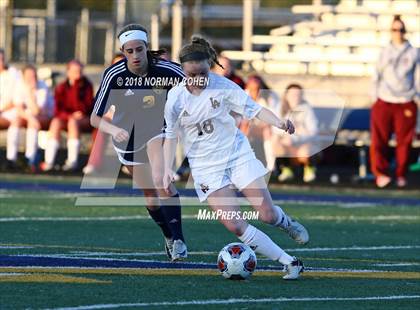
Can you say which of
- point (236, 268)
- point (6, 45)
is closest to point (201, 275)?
point (236, 268)

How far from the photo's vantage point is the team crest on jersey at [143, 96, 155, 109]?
9727 millimetres

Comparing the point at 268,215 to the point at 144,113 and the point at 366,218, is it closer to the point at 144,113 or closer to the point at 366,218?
the point at 144,113

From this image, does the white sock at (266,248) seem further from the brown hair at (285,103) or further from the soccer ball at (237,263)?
the brown hair at (285,103)

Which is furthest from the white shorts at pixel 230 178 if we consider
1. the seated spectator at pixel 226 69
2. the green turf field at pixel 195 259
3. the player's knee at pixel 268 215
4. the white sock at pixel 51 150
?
the white sock at pixel 51 150

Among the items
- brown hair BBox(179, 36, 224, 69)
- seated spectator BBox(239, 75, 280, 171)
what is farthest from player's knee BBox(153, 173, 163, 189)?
seated spectator BBox(239, 75, 280, 171)

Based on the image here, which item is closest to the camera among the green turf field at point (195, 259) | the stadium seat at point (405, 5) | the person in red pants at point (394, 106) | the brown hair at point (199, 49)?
the green turf field at point (195, 259)

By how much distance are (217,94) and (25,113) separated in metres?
11.1

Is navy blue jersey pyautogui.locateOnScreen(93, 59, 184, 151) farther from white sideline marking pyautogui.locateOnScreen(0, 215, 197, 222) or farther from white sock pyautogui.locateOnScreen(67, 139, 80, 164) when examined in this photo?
white sock pyautogui.locateOnScreen(67, 139, 80, 164)

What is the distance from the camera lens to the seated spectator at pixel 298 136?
18031 mm

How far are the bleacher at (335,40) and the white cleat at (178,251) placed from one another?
12.6 metres

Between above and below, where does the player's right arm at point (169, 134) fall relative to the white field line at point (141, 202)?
above

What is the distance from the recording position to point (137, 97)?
9734 mm

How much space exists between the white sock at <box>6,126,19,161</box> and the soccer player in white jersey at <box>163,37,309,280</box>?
10637 mm

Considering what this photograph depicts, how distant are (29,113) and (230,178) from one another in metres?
11.1
